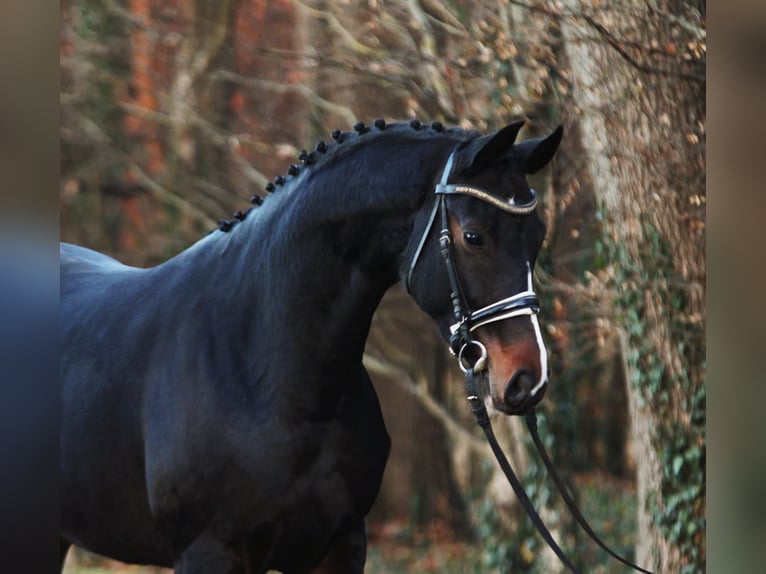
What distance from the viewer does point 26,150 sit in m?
1.36

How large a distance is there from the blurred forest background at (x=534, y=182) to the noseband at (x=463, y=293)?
2481 mm

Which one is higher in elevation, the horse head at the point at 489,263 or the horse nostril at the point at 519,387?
the horse head at the point at 489,263

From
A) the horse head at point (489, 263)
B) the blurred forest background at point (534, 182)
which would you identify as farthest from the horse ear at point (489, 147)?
the blurred forest background at point (534, 182)

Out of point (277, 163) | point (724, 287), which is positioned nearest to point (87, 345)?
point (724, 287)

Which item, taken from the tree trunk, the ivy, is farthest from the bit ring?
the ivy

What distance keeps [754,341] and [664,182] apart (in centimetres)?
349

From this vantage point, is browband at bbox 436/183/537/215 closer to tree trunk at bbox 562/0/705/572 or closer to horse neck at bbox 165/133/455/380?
horse neck at bbox 165/133/455/380

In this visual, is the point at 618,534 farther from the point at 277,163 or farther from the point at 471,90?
the point at 277,163

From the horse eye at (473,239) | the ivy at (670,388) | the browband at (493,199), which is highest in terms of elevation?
the browband at (493,199)

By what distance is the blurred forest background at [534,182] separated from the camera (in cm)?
552

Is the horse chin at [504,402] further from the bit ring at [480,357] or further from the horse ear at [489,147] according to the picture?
the horse ear at [489,147]

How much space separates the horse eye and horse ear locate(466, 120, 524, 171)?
160 millimetres

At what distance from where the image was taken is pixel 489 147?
274 cm

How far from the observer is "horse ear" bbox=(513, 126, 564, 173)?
281cm
